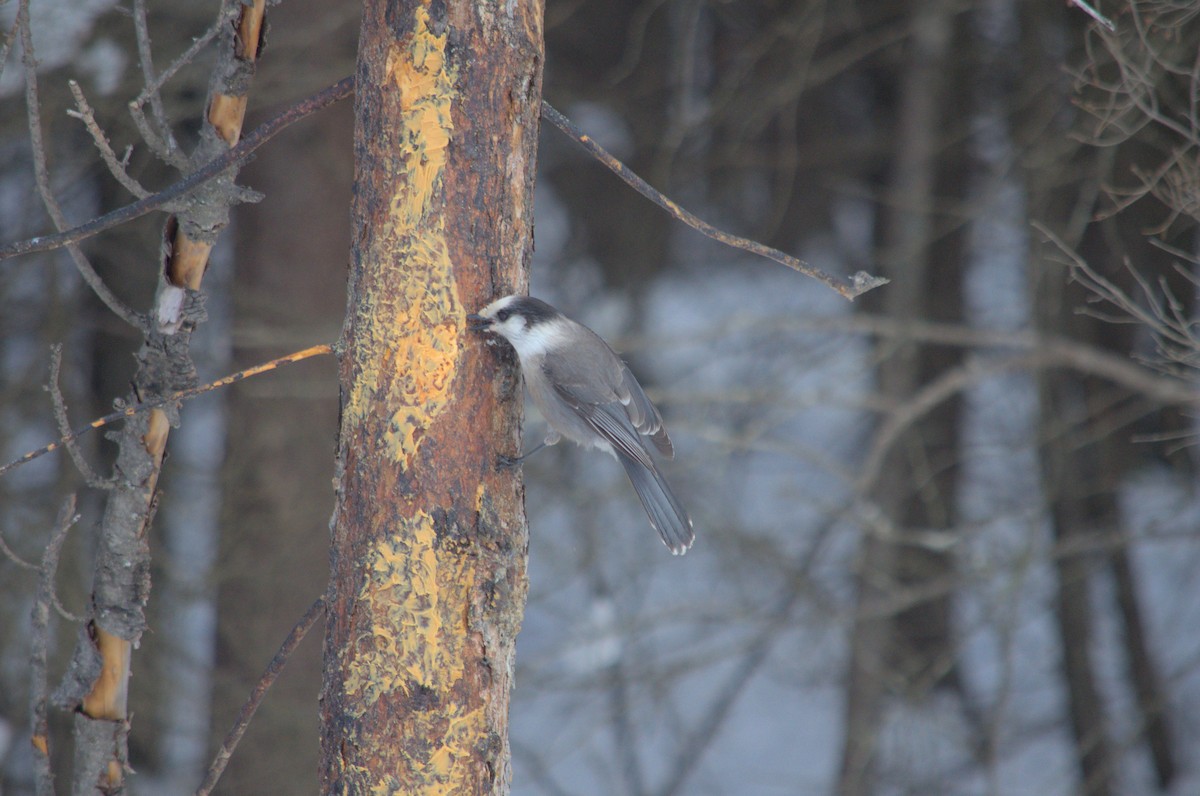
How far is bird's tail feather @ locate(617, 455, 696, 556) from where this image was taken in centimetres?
296

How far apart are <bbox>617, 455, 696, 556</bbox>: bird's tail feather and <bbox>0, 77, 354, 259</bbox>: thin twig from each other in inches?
53.0

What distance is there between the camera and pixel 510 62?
90.0 inches

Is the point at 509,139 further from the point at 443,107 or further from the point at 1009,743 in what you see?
the point at 1009,743

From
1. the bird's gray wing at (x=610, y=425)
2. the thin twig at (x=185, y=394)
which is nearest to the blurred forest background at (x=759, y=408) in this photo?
the bird's gray wing at (x=610, y=425)

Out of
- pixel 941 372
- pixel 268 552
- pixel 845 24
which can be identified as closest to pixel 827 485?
pixel 941 372

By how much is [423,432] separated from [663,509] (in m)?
0.99

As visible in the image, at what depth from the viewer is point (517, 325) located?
2.44m

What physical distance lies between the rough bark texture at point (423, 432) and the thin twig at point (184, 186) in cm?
13

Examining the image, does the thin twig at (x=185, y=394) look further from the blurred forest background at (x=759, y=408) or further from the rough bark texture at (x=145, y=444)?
the blurred forest background at (x=759, y=408)

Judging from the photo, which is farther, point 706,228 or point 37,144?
point 706,228

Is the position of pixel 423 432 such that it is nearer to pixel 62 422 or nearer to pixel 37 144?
pixel 62 422

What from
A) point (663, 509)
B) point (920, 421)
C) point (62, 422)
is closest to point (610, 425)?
point (663, 509)

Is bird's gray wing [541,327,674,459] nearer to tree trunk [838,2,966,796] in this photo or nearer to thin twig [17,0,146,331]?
thin twig [17,0,146,331]

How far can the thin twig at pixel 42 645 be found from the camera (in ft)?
8.06
